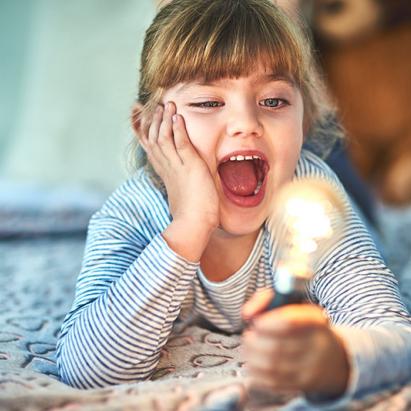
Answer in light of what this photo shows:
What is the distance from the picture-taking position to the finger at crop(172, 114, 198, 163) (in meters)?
0.90

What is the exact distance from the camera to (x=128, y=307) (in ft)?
2.70

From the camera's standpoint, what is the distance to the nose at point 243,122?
2.82 ft

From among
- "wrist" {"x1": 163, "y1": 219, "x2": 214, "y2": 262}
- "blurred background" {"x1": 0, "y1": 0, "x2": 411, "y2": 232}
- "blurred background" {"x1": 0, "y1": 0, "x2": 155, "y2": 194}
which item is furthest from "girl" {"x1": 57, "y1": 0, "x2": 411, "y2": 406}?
"blurred background" {"x1": 0, "y1": 0, "x2": 155, "y2": 194}

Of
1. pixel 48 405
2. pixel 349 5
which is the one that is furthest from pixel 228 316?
pixel 349 5

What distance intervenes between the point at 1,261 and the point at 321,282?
2.70 feet

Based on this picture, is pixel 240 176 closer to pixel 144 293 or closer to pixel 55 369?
pixel 144 293

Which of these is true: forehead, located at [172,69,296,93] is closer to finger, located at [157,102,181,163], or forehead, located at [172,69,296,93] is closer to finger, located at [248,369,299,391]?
finger, located at [157,102,181,163]

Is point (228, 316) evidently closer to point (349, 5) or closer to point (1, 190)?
point (1, 190)

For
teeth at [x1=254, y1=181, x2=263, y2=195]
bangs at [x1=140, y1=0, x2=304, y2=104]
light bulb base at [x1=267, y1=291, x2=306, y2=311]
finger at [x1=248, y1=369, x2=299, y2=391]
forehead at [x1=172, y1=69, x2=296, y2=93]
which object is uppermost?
bangs at [x1=140, y1=0, x2=304, y2=104]

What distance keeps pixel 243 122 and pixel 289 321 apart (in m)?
0.32

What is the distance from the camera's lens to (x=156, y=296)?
0.83 metres

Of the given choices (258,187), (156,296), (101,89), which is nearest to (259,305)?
(156,296)

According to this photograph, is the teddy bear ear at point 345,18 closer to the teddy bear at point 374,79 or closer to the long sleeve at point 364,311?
the teddy bear at point 374,79

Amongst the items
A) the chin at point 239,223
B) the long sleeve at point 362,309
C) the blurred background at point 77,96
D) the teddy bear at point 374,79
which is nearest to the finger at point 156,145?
the chin at point 239,223
